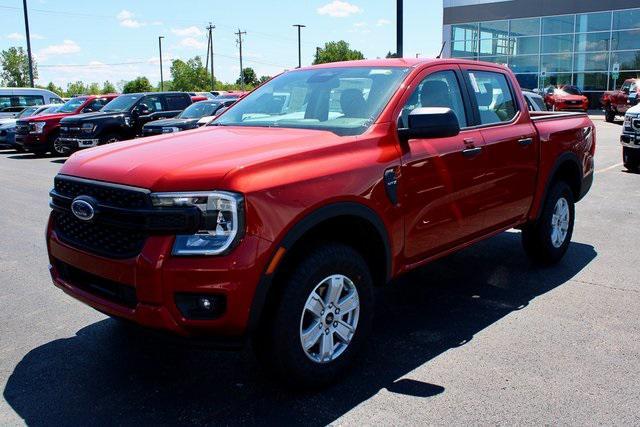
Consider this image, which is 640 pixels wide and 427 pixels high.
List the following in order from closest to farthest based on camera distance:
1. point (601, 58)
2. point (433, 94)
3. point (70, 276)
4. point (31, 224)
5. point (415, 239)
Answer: point (70, 276), point (415, 239), point (433, 94), point (31, 224), point (601, 58)

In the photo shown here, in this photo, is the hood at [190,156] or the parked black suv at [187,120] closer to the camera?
the hood at [190,156]

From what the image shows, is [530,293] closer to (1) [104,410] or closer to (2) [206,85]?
(1) [104,410]

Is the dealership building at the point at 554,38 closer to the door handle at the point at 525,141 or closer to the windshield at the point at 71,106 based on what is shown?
the windshield at the point at 71,106

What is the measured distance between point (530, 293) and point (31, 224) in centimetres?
630

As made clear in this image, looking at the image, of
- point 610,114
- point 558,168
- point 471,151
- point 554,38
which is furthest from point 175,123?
point 554,38

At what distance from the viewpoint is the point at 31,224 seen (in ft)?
27.0

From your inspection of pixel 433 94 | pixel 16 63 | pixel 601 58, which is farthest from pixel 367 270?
pixel 16 63

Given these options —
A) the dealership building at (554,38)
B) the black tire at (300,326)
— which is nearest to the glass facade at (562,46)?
the dealership building at (554,38)

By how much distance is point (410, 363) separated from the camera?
3.83 meters

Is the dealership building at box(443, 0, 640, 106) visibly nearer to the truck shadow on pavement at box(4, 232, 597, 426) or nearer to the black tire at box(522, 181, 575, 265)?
the black tire at box(522, 181, 575, 265)

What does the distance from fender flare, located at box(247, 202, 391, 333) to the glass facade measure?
3666 centimetres

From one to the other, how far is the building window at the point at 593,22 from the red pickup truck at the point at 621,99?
40.5 feet

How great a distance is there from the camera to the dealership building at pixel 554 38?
120 ft

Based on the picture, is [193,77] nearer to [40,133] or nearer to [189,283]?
[40,133]
